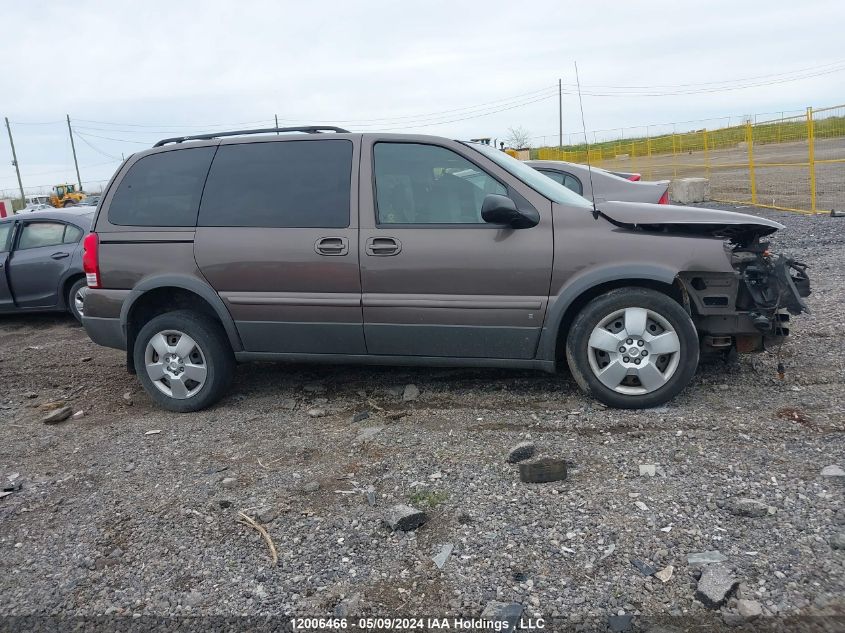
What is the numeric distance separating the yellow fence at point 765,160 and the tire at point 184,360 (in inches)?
369

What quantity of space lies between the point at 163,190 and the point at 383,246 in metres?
1.72

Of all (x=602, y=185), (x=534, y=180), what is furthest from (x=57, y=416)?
(x=602, y=185)

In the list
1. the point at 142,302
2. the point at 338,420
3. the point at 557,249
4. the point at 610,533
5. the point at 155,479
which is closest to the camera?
the point at 610,533

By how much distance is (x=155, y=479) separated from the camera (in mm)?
3920

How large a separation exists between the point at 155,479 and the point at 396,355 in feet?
5.40

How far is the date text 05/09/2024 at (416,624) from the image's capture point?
251 centimetres

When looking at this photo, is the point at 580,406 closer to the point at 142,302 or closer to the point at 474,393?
the point at 474,393

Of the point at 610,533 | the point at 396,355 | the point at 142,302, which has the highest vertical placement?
the point at 142,302

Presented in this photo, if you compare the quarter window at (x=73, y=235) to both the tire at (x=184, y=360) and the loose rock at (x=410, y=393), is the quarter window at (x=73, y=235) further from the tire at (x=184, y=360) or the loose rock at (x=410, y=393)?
the loose rock at (x=410, y=393)

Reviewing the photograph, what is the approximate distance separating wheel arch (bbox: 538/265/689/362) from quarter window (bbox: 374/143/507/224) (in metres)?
0.72

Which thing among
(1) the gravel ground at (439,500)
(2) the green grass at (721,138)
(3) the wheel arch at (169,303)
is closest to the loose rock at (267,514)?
(1) the gravel ground at (439,500)

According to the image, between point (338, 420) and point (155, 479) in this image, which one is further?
point (338, 420)

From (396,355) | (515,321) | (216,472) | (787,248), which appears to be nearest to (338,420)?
(396,355)

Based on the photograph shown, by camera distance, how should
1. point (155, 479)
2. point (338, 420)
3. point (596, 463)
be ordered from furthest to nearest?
point (338, 420) < point (155, 479) < point (596, 463)
